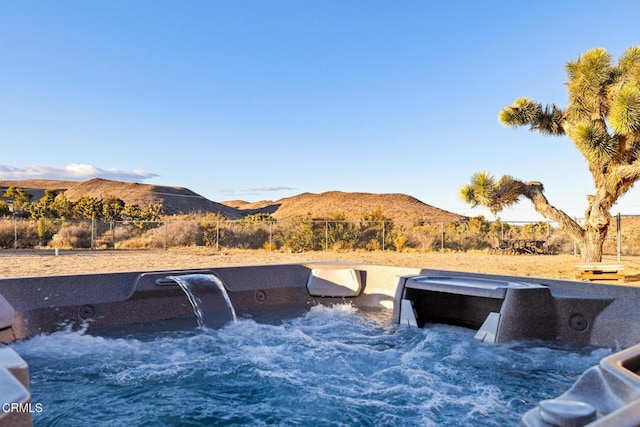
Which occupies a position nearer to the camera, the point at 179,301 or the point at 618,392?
the point at 618,392

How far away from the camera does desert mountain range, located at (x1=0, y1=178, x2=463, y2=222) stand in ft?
128

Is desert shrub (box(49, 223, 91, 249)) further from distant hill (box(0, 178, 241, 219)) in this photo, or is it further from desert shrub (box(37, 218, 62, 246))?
distant hill (box(0, 178, 241, 219))

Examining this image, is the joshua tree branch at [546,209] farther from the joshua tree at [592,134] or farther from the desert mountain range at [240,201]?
the desert mountain range at [240,201]

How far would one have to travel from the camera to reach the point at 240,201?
169ft

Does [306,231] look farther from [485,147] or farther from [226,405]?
[226,405]

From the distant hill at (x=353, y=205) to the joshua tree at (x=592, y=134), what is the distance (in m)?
25.5

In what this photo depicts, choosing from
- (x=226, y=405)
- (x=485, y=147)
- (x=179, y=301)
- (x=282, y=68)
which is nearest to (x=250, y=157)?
(x=282, y=68)

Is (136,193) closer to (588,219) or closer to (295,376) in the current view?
(588,219)

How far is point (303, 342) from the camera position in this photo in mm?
3682

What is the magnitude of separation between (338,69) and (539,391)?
10.4m

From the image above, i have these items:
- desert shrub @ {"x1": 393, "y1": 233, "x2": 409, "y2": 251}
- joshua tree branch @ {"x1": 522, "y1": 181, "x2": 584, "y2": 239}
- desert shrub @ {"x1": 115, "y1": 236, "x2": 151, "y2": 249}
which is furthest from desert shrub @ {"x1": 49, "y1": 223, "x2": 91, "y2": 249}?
joshua tree branch @ {"x1": 522, "y1": 181, "x2": 584, "y2": 239}

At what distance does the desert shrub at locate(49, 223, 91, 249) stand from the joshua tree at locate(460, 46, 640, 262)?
14.1 metres

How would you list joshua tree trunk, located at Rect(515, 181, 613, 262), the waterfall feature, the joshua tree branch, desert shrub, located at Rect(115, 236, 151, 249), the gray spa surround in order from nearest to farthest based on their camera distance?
1. the gray spa surround
2. the waterfall feature
3. joshua tree trunk, located at Rect(515, 181, 613, 262)
4. the joshua tree branch
5. desert shrub, located at Rect(115, 236, 151, 249)

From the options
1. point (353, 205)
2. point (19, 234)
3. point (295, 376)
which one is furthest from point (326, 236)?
point (353, 205)
